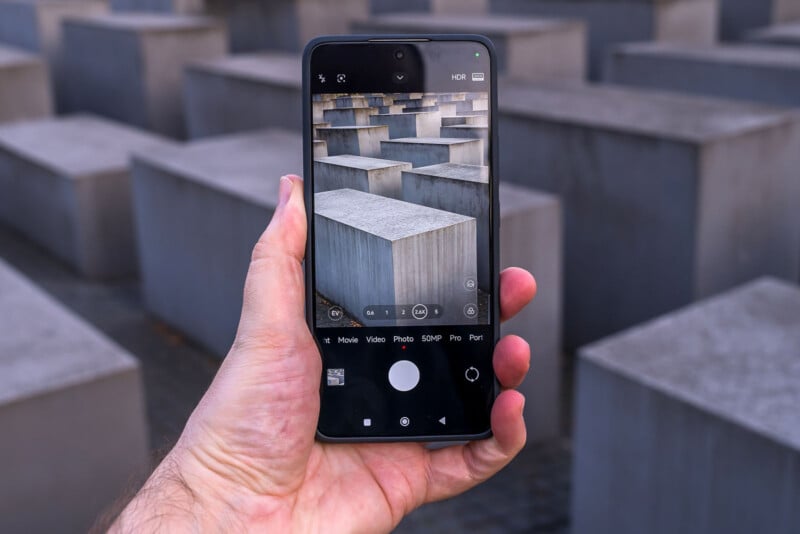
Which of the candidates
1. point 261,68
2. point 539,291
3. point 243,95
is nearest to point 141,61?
point 261,68

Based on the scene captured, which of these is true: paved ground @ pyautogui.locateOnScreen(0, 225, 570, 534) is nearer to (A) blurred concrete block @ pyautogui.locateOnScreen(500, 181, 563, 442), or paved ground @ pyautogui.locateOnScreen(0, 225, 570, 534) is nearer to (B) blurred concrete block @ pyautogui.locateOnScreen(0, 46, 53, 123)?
(A) blurred concrete block @ pyautogui.locateOnScreen(500, 181, 563, 442)

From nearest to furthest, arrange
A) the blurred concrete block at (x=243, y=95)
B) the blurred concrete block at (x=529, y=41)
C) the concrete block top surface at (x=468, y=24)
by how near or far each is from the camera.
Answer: the blurred concrete block at (x=243, y=95) < the blurred concrete block at (x=529, y=41) < the concrete block top surface at (x=468, y=24)

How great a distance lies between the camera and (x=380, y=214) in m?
1.90

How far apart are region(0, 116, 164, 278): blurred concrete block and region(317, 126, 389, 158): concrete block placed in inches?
272

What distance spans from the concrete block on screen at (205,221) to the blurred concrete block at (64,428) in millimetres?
1792

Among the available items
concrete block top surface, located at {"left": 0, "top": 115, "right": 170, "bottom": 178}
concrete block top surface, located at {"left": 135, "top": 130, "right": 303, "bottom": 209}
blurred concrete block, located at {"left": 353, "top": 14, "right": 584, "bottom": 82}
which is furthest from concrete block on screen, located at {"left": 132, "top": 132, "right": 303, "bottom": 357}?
blurred concrete block, located at {"left": 353, "top": 14, "right": 584, "bottom": 82}

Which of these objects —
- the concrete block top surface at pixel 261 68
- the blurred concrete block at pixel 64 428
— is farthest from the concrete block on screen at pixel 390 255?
the concrete block top surface at pixel 261 68

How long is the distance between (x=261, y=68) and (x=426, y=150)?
941 centimetres

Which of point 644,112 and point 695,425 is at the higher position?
point 644,112

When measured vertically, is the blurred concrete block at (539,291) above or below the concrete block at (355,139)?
below

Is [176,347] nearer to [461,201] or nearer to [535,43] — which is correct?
[461,201]

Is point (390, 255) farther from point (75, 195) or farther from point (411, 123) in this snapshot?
point (75, 195)

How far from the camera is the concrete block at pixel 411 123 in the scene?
186cm

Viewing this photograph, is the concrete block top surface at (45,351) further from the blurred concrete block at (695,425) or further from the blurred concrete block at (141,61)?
the blurred concrete block at (141,61)
